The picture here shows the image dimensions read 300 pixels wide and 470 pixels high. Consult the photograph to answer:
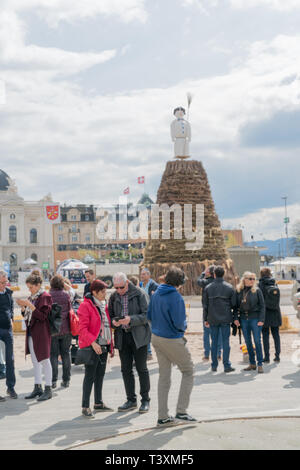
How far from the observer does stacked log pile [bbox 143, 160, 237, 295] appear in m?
25.7

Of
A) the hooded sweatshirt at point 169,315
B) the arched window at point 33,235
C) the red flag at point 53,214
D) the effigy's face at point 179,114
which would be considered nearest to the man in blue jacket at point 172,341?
the hooded sweatshirt at point 169,315

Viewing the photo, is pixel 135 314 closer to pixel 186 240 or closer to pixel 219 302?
pixel 219 302

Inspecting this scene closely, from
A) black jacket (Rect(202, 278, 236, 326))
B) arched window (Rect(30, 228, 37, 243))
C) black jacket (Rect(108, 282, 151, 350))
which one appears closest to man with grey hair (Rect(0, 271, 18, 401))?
black jacket (Rect(108, 282, 151, 350))

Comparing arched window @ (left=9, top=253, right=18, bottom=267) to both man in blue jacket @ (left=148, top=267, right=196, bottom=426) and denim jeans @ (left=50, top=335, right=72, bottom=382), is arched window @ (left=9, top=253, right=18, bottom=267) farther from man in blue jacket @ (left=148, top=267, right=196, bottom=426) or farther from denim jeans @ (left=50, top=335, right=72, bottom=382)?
man in blue jacket @ (left=148, top=267, right=196, bottom=426)

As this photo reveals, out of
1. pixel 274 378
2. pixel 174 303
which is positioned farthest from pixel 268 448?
pixel 274 378

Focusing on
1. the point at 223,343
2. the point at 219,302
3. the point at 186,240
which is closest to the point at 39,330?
the point at 219,302

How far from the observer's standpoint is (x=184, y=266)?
25344 millimetres

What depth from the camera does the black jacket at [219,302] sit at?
8.27m

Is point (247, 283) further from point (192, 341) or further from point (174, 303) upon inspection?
point (192, 341)

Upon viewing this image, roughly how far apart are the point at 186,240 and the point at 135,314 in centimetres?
1970

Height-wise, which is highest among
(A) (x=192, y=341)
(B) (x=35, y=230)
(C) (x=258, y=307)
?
(B) (x=35, y=230)

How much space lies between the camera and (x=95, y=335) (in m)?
6.07
